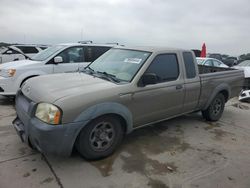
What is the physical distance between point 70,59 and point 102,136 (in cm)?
431

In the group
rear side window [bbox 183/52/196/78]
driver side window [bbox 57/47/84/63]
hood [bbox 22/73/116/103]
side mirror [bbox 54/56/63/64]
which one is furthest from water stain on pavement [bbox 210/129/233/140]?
driver side window [bbox 57/47/84/63]

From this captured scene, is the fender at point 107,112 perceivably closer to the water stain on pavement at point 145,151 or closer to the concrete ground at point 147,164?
the water stain on pavement at point 145,151

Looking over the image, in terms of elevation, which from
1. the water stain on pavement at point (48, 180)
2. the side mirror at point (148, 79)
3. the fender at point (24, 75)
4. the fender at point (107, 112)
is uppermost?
the side mirror at point (148, 79)

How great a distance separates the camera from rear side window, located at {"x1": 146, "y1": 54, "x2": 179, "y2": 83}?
4.00 metres

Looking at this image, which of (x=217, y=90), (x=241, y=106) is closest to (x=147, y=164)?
(x=217, y=90)

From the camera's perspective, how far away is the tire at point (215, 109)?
212 inches

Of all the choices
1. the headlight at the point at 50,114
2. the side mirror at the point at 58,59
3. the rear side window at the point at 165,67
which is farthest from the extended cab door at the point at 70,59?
the headlight at the point at 50,114

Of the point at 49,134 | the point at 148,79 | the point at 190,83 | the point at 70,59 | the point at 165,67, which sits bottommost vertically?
the point at 49,134

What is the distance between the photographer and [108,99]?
3.29 meters

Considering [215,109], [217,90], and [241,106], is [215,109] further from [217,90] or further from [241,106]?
[241,106]

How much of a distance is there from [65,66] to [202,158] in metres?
4.80

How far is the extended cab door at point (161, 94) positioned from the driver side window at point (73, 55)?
3.78 metres

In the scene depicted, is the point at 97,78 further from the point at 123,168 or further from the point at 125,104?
the point at 123,168

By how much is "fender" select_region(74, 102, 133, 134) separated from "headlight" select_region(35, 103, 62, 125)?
235mm
